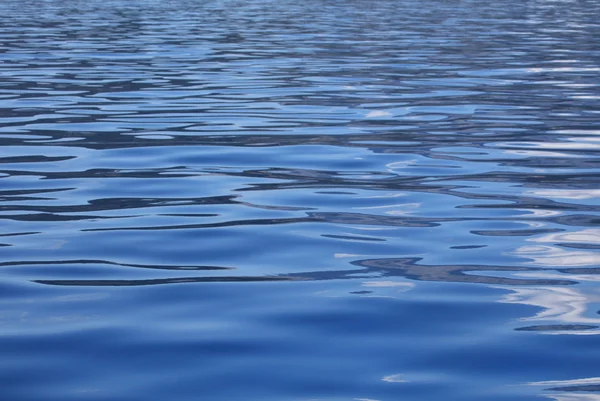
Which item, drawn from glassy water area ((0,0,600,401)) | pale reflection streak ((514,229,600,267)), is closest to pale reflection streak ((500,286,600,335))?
glassy water area ((0,0,600,401))

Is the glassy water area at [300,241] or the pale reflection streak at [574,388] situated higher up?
the pale reflection streak at [574,388]

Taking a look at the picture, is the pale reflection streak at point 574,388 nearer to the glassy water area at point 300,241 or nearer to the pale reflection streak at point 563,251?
the glassy water area at point 300,241

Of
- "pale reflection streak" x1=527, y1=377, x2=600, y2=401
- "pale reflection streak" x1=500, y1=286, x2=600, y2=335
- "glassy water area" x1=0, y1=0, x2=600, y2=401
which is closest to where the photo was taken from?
"pale reflection streak" x1=527, y1=377, x2=600, y2=401

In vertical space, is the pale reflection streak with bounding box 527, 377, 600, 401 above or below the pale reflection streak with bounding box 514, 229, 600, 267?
above

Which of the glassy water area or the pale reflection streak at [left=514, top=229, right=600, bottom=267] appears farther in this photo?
the pale reflection streak at [left=514, top=229, right=600, bottom=267]

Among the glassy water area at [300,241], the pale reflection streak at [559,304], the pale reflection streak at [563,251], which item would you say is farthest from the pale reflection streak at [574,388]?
the pale reflection streak at [563,251]

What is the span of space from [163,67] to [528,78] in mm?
5447

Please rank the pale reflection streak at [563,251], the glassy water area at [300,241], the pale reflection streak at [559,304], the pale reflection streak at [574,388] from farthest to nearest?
1. the pale reflection streak at [563,251]
2. the pale reflection streak at [559,304]
3. the glassy water area at [300,241]
4. the pale reflection streak at [574,388]

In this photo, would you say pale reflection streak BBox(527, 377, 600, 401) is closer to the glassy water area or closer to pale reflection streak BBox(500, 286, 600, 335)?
the glassy water area

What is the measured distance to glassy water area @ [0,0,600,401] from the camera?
3.52 meters

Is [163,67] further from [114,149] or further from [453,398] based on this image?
[453,398]

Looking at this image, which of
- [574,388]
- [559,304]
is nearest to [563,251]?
[559,304]

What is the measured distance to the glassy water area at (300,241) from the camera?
3523mm

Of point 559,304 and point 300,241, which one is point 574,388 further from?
point 300,241
